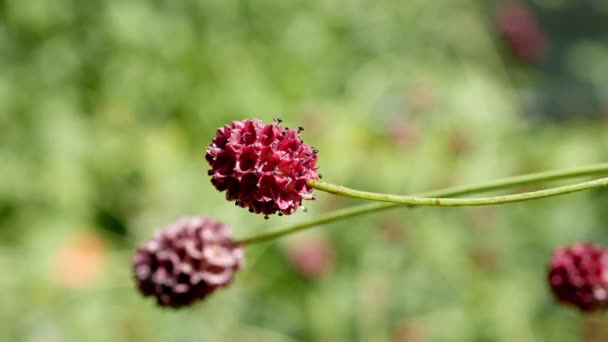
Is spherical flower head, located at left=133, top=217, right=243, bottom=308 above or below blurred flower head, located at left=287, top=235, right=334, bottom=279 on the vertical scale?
below

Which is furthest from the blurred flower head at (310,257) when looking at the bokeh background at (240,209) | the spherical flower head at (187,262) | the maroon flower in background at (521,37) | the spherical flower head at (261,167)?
the maroon flower in background at (521,37)

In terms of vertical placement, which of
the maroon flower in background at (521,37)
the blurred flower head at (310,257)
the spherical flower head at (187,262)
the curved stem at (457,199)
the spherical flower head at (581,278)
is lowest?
the curved stem at (457,199)

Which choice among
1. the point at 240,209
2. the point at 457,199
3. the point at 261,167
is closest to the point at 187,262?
the point at 261,167

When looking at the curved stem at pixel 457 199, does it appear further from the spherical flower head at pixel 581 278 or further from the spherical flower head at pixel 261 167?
the spherical flower head at pixel 581 278

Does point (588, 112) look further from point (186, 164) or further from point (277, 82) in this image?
point (186, 164)

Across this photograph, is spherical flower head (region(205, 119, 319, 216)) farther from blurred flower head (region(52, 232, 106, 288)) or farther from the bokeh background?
blurred flower head (region(52, 232, 106, 288))

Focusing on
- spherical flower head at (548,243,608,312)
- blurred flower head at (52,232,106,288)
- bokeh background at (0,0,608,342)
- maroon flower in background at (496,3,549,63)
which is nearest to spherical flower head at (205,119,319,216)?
spherical flower head at (548,243,608,312)

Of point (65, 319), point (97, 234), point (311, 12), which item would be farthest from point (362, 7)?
point (65, 319)
